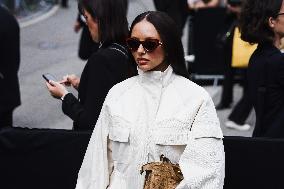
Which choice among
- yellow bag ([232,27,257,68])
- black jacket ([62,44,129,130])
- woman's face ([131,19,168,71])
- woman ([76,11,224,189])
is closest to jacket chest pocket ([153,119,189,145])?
woman ([76,11,224,189])

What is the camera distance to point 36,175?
436 centimetres

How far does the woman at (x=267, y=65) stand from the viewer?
4.15 m

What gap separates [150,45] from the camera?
319 centimetres

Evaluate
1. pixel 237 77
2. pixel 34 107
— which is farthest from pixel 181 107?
pixel 237 77

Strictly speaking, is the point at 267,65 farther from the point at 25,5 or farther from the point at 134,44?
the point at 25,5

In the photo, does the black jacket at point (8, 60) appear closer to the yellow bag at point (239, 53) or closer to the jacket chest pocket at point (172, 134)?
the yellow bag at point (239, 53)

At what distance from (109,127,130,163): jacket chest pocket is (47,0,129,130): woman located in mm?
726

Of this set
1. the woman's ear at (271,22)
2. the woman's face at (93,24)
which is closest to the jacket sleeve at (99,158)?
the woman's face at (93,24)

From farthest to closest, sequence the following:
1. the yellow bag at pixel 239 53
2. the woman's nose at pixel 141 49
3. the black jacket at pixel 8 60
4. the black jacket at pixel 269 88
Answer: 1. the yellow bag at pixel 239 53
2. the black jacket at pixel 8 60
3. the black jacket at pixel 269 88
4. the woman's nose at pixel 141 49

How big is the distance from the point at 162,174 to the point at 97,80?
3.36 feet

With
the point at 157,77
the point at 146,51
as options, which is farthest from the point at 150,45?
the point at 157,77

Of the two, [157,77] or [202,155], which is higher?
[157,77]

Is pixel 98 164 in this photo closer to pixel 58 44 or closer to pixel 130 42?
pixel 130 42

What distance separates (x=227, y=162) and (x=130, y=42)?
4.08ft
